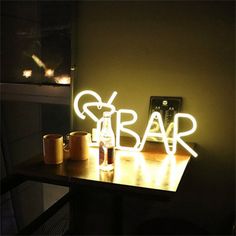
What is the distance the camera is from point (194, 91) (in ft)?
6.35

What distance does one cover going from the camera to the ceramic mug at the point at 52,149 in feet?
5.02

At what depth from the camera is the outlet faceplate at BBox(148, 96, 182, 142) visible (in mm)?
1930

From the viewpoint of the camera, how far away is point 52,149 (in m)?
1.53

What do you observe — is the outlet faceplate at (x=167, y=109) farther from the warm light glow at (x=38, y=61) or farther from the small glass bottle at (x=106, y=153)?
the warm light glow at (x=38, y=61)

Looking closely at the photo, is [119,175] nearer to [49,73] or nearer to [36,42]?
[49,73]

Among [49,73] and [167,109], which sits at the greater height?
[49,73]

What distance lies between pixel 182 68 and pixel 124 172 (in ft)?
2.68

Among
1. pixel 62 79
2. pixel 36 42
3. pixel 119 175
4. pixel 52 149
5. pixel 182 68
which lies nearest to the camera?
pixel 119 175

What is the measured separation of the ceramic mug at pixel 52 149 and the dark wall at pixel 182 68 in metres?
0.67

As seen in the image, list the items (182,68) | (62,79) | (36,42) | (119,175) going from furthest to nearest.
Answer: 1. (36,42)
2. (62,79)
3. (182,68)
4. (119,175)

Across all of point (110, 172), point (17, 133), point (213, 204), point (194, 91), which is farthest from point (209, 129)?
point (17, 133)

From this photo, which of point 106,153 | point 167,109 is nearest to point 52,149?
point 106,153

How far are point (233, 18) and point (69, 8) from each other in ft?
3.48

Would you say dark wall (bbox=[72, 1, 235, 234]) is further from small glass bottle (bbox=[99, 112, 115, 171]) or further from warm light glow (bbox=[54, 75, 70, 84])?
small glass bottle (bbox=[99, 112, 115, 171])
